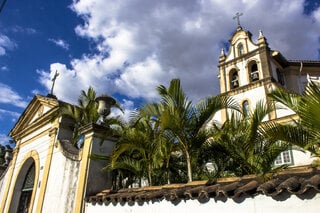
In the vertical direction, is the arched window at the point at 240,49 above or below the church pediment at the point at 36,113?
above

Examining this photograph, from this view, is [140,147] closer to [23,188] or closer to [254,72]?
[23,188]

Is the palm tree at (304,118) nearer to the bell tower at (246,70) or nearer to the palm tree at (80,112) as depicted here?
the palm tree at (80,112)

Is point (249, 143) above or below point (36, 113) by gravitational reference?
below

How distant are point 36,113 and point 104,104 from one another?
6.19 meters

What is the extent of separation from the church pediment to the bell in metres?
3.22

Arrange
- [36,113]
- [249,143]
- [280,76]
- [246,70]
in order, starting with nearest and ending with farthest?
[249,143] → [36,113] → [246,70] → [280,76]

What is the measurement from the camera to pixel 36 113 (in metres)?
12.0

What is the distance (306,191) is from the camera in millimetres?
2758

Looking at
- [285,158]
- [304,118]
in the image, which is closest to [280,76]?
[285,158]

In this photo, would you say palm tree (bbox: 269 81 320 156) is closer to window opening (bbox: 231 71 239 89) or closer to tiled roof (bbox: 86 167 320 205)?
tiled roof (bbox: 86 167 320 205)

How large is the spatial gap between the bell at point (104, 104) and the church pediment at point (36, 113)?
127 inches

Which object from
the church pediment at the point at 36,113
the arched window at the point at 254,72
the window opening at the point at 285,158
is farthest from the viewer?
the arched window at the point at 254,72

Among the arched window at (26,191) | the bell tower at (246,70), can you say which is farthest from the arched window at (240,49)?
the arched window at (26,191)

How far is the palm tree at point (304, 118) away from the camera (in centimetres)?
332
